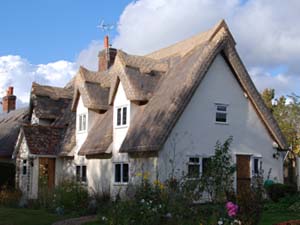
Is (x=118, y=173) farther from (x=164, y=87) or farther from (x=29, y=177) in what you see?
(x=29, y=177)

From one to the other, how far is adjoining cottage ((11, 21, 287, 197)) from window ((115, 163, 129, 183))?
0.05 metres

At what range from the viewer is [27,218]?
20766 millimetres

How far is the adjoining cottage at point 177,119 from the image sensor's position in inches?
921

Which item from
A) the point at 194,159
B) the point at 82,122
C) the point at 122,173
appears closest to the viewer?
the point at 194,159

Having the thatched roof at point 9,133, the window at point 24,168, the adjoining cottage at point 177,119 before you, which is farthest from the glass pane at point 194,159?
the thatched roof at point 9,133

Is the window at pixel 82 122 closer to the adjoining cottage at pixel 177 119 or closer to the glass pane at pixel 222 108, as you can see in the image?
the adjoining cottage at pixel 177 119

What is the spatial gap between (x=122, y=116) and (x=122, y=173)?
3.12 metres

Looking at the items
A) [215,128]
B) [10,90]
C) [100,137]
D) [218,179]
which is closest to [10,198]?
[100,137]

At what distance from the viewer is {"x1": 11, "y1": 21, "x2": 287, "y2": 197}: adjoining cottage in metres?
23.4

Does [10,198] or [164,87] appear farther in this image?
[10,198]

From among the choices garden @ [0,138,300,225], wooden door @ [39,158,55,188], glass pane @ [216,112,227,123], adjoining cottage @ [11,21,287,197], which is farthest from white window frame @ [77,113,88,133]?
glass pane @ [216,112,227,123]

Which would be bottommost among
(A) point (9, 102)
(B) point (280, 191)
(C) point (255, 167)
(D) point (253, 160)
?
A: (B) point (280, 191)

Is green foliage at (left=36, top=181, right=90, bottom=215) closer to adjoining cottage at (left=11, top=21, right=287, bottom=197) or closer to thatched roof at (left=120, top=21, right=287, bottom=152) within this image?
adjoining cottage at (left=11, top=21, right=287, bottom=197)

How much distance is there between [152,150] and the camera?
73.6 feet
